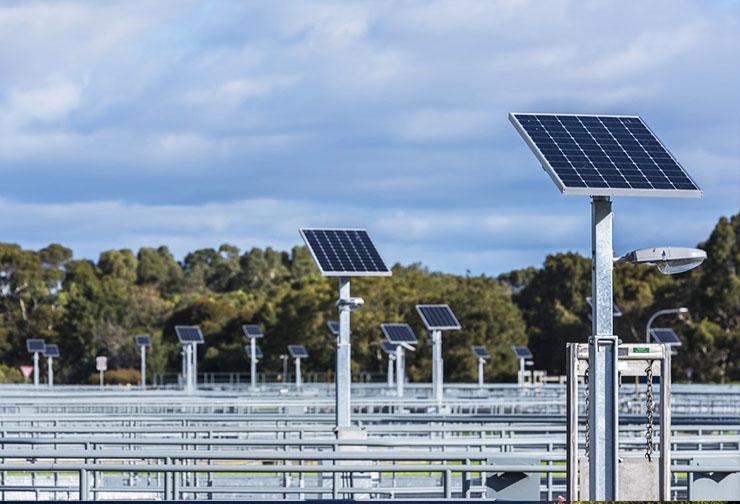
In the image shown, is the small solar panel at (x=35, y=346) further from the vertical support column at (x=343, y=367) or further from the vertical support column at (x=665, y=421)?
the vertical support column at (x=665, y=421)

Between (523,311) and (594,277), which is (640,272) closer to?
(523,311)

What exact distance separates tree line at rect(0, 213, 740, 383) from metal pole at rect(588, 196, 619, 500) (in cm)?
6768

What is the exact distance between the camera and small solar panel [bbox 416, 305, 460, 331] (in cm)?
3812

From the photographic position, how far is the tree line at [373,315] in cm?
8694

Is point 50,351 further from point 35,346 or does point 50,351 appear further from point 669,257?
point 669,257

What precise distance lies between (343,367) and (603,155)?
379 inches

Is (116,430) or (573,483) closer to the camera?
(573,483)

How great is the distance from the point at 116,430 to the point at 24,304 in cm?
10061

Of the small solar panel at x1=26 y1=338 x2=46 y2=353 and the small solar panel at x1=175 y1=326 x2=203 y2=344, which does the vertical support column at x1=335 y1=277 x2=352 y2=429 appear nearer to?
the small solar panel at x1=175 y1=326 x2=203 y2=344

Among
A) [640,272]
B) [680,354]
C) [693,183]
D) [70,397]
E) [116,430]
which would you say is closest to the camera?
[693,183]

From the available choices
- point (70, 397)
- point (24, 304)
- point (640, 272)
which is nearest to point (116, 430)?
point (70, 397)

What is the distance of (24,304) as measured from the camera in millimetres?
115000

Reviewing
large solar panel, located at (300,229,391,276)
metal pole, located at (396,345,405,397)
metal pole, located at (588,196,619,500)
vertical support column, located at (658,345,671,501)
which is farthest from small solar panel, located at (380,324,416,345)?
metal pole, located at (588,196,619,500)

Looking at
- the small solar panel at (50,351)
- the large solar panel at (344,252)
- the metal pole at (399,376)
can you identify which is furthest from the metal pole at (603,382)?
the small solar panel at (50,351)
